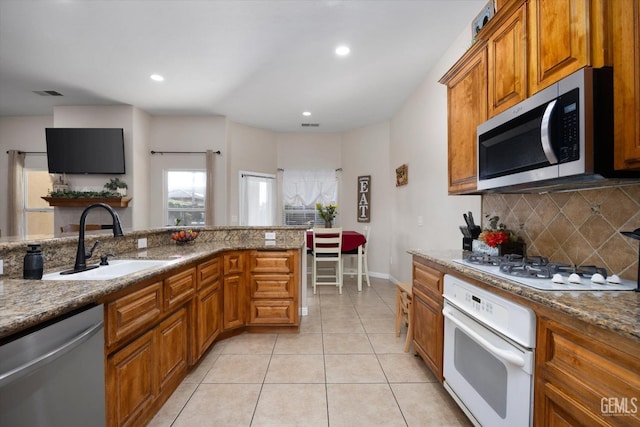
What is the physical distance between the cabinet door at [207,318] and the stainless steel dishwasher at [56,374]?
40.2 inches

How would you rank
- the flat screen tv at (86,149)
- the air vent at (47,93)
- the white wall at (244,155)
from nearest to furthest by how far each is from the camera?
the air vent at (47,93)
the flat screen tv at (86,149)
the white wall at (244,155)

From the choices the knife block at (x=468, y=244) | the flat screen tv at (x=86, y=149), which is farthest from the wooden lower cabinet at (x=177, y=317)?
the flat screen tv at (x=86, y=149)

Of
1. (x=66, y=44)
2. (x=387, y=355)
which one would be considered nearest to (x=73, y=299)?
(x=387, y=355)

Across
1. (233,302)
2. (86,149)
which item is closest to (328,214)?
(233,302)

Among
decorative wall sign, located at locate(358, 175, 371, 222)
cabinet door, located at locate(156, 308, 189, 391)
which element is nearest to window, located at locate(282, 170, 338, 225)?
decorative wall sign, located at locate(358, 175, 371, 222)

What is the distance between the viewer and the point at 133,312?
1.42 m

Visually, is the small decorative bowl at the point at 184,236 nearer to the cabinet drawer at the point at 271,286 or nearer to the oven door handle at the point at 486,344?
the cabinet drawer at the point at 271,286

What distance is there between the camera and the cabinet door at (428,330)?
1869 mm

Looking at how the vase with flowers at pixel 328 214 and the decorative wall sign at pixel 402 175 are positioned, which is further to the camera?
the vase with flowers at pixel 328 214

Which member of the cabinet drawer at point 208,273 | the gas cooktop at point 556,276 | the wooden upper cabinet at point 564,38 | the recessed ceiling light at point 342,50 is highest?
the recessed ceiling light at point 342,50

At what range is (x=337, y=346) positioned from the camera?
2.66 meters

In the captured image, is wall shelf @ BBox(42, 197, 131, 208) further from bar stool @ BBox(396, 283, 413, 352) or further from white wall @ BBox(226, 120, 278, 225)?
bar stool @ BBox(396, 283, 413, 352)

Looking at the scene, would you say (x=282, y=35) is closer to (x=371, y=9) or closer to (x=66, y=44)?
(x=371, y=9)

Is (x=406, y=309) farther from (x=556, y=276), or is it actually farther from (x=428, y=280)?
(x=556, y=276)
